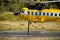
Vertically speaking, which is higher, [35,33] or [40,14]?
[40,14]

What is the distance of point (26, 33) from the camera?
4.13 metres

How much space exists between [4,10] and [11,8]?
4.4 inches

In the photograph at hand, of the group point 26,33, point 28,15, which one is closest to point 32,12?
point 28,15

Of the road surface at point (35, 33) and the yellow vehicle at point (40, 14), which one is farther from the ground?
the yellow vehicle at point (40, 14)

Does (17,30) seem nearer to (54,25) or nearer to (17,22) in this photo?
(17,22)

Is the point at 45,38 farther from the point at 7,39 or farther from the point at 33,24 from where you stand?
the point at 7,39

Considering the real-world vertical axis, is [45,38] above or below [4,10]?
below

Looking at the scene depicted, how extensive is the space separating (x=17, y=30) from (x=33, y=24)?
0.26 m

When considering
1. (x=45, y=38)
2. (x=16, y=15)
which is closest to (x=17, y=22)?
(x=16, y=15)

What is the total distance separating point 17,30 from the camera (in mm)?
4117

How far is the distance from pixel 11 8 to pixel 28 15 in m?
0.28

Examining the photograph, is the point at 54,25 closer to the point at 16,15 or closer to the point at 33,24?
the point at 33,24

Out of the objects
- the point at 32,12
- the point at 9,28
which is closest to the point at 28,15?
the point at 32,12

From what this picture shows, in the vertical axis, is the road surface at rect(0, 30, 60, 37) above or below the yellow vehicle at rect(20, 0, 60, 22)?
below
